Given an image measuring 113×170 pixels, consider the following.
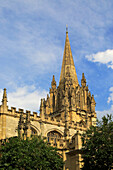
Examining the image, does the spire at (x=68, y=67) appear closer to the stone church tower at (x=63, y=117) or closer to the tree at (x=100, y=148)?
the stone church tower at (x=63, y=117)

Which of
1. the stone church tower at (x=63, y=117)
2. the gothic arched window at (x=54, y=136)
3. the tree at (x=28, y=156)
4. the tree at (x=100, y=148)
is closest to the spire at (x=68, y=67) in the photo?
the stone church tower at (x=63, y=117)

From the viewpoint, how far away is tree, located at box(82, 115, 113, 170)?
26.1 metres

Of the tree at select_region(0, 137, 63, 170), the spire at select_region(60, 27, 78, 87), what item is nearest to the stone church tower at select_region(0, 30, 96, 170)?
the spire at select_region(60, 27, 78, 87)

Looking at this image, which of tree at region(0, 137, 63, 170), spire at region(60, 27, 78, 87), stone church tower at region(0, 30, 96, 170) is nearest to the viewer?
tree at region(0, 137, 63, 170)

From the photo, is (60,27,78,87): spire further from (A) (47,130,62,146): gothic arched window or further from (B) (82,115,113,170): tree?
(B) (82,115,113,170): tree

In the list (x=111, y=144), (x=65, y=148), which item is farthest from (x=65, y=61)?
(x=111, y=144)

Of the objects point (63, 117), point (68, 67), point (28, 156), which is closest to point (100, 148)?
point (28, 156)

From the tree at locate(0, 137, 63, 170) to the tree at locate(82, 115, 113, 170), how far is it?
3200 mm

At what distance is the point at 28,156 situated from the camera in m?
26.1

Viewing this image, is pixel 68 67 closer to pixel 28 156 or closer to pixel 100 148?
pixel 100 148

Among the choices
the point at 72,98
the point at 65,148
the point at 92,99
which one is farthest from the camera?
the point at 92,99

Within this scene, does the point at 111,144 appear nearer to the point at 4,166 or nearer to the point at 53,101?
the point at 4,166

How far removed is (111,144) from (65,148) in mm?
9755

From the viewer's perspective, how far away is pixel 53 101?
5734 centimetres
